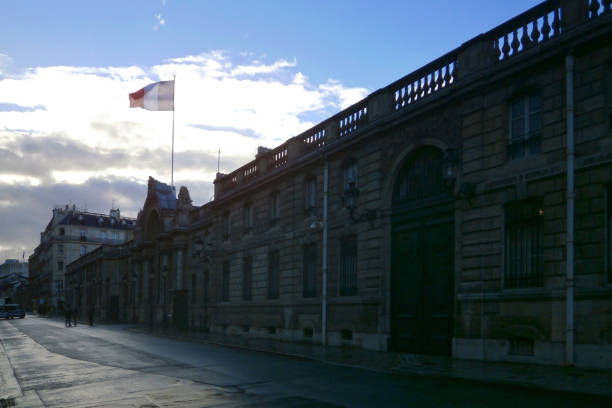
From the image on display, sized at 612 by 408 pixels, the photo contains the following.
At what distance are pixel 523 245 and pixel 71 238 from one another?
115 meters

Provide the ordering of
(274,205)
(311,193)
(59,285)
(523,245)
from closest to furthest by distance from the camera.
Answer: (523,245) < (311,193) < (274,205) < (59,285)

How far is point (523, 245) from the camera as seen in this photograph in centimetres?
1608

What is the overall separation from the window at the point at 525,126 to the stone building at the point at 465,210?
0.03 metres

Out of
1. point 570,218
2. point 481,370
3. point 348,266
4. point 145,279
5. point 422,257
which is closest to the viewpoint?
point 481,370

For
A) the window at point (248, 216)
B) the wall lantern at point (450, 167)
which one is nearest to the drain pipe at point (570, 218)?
the wall lantern at point (450, 167)

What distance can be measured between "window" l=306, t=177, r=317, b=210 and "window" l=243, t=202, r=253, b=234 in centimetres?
634

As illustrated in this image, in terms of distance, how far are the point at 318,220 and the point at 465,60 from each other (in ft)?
31.0

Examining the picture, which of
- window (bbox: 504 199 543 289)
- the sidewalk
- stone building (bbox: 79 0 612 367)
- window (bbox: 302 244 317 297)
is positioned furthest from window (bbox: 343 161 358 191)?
window (bbox: 504 199 543 289)

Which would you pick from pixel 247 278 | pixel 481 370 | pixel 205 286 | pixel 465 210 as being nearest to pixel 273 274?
pixel 247 278

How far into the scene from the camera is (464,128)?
1816 centimetres

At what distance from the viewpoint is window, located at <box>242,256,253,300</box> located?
3250 centimetres

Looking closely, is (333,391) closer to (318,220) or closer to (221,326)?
(318,220)

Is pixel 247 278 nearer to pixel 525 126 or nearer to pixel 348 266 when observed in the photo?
pixel 348 266

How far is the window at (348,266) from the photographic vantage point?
23.4m
